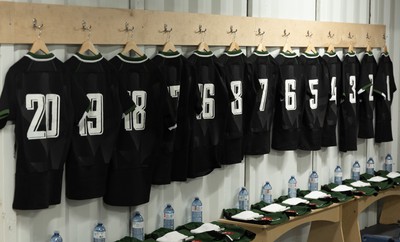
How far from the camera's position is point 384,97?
6664 millimetres

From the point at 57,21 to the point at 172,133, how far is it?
1052 millimetres

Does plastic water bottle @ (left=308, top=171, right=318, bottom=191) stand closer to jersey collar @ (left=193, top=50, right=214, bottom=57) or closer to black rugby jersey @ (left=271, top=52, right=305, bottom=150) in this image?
black rugby jersey @ (left=271, top=52, right=305, bottom=150)

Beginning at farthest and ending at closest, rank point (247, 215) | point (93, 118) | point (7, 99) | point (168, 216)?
point (247, 215) < point (168, 216) < point (93, 118) < point (7, 99)

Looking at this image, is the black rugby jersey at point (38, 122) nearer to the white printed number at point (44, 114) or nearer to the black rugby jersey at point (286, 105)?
the white printed number at point (44, 114)

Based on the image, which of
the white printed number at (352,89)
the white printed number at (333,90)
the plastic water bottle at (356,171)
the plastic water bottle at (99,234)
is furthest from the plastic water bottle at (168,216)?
the plastic water bottle at (356,171)

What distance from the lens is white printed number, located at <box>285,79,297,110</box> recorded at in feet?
18.3

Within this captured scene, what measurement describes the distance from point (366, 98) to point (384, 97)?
26cm

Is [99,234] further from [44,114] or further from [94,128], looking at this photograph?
[44,114]

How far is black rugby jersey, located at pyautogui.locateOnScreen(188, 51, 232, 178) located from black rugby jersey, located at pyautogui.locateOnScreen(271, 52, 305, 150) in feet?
2.42

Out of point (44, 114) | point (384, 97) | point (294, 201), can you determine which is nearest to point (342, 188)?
point (294, 201)

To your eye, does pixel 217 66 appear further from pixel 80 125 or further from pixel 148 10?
pixel 80 125

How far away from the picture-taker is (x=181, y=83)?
4.58 m

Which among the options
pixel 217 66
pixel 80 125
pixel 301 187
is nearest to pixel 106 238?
pixel 80 125

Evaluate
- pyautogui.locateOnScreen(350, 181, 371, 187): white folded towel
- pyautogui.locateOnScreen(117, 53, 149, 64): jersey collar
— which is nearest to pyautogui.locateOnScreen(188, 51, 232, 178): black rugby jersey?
pyautogui.locateOnScreen(117, 53, 149, 64): jersey collar
